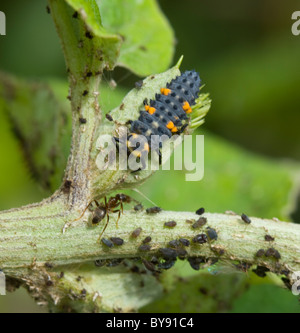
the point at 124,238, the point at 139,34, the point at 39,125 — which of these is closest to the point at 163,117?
the point at 124,238

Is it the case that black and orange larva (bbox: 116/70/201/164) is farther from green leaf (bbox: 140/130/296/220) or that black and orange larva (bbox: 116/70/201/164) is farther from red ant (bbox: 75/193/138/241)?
green leaf (bbox: 140/130/296/220)

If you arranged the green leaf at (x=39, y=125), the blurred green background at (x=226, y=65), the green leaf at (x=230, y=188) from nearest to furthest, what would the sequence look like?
the green leaf at (x=39, y=125) → the green leaf at (x=230, y=188) → the blurred green background at (x=226, y=65)

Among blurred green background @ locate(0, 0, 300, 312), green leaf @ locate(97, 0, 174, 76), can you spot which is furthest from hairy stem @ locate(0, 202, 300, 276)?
blurred green background @ locate(0, 0, 300, 312)

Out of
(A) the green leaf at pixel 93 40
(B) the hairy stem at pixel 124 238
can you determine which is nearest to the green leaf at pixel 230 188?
(B) the hairy stem at pixel 124 238
